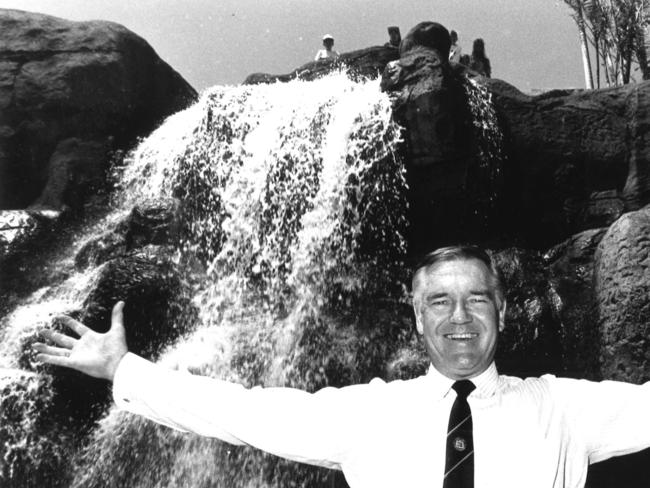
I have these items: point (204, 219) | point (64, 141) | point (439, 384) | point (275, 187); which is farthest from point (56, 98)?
point (439, 384)

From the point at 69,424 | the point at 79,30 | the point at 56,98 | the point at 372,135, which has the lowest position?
the point at 69,424

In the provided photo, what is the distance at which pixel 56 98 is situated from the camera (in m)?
11.3

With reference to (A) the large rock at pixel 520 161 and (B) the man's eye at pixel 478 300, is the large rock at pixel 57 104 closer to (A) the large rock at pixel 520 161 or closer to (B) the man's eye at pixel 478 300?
(A) the large rock at pixel 520 161

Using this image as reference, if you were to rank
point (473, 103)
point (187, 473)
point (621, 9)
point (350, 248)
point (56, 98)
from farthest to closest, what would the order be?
point (621, 9) < point (56, 98) < point (473, 103) < point (350, 248) < point (187, 473)

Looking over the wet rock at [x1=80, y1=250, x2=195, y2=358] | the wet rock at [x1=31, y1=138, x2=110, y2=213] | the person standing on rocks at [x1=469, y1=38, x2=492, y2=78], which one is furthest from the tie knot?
the person standing on rocks at [x1=469, y1=38, x2=492, y2=78]

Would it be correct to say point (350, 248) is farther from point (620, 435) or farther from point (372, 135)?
point (620, 435)

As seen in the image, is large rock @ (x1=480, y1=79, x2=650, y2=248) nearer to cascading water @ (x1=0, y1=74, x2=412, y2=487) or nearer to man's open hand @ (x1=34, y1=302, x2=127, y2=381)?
cascading water @ (x1=0, y1=74, x2=412, y2=487)

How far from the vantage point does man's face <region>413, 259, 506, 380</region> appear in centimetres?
199

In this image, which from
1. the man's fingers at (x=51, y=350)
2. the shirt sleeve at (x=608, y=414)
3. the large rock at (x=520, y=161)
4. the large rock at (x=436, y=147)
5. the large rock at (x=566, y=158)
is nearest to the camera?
the man's fingers at (x=51, y=350)

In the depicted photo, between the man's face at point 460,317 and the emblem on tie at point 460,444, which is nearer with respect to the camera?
the emblem on tie at point 460,444

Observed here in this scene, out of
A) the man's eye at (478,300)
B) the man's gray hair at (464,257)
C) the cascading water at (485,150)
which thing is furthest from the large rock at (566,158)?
the man's eye at (478,300)

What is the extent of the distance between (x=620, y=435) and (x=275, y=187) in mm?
7111

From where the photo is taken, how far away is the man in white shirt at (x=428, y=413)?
1.82m

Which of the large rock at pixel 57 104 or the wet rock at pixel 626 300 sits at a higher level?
the large rock at pixel 57 104
